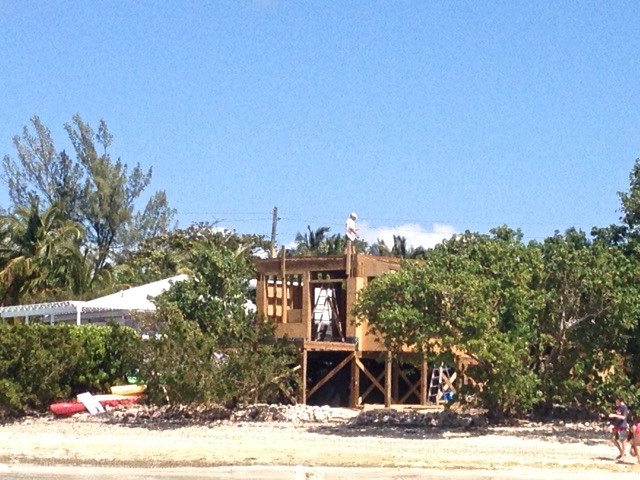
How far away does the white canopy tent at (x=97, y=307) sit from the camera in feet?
107

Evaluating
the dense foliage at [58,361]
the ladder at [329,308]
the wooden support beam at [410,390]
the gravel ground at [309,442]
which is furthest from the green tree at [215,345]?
the wooden support beam at [410,390]

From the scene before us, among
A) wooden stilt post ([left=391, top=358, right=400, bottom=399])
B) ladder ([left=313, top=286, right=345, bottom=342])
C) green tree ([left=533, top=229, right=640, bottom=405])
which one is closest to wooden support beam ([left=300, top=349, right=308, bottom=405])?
ladder ([left=313, top=286, right=345, bottom=342])

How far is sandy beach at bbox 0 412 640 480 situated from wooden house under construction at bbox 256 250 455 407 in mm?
3132

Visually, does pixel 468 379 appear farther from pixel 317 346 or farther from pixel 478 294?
pixel 317 346

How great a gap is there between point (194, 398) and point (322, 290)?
6.82 meters

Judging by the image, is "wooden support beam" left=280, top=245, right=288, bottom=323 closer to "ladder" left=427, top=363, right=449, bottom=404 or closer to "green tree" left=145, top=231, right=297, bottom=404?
"green tree" left=145, top=231, right=297, bottom=404

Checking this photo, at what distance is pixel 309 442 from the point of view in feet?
77.7

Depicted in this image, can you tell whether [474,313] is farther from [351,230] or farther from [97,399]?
[97,399]

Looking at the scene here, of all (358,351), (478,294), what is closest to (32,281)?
(358,351)

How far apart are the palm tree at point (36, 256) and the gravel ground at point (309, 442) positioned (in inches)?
513

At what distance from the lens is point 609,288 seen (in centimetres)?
2386

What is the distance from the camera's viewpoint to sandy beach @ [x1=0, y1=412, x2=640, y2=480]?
20.5 metres

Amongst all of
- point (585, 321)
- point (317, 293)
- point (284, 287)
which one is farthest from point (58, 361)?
point (585, 321)

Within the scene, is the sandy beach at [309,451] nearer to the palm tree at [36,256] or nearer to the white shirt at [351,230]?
the white shirt at [351,230]
